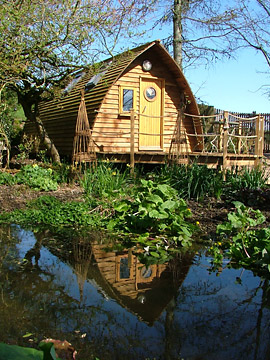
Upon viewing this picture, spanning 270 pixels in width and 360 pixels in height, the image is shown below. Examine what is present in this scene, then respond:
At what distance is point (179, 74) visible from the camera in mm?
13289

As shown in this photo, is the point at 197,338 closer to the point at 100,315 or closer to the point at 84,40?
the point at 100,315

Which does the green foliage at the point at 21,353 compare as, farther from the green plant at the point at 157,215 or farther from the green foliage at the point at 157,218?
the green plant at the point at 157,215

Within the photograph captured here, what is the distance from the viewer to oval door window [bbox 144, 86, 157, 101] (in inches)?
516

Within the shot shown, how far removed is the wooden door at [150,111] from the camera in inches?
515

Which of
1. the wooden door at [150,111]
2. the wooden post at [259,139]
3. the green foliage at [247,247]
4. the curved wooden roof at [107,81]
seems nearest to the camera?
the green foliage at [247,247]

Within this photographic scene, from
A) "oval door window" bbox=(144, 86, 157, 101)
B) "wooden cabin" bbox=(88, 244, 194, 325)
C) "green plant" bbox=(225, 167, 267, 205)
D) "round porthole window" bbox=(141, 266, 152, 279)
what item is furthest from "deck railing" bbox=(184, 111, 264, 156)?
"round porthole window" bbox=(141, 266, 152, 279)

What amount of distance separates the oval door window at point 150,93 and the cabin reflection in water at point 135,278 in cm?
→ 926

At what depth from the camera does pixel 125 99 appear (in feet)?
41.4

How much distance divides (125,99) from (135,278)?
9.59m

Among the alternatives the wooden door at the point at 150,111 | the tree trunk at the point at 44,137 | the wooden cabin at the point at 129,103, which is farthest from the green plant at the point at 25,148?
the wooden door at the point at 150,111

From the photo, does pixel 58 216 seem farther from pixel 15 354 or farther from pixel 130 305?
pixel 15 354

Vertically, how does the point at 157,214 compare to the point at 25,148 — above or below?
below

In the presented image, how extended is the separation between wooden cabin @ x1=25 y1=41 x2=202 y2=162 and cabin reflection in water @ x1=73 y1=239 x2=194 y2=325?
21.7 feet

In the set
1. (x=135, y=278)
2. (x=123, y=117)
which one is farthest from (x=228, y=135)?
(x=135, y=278)
